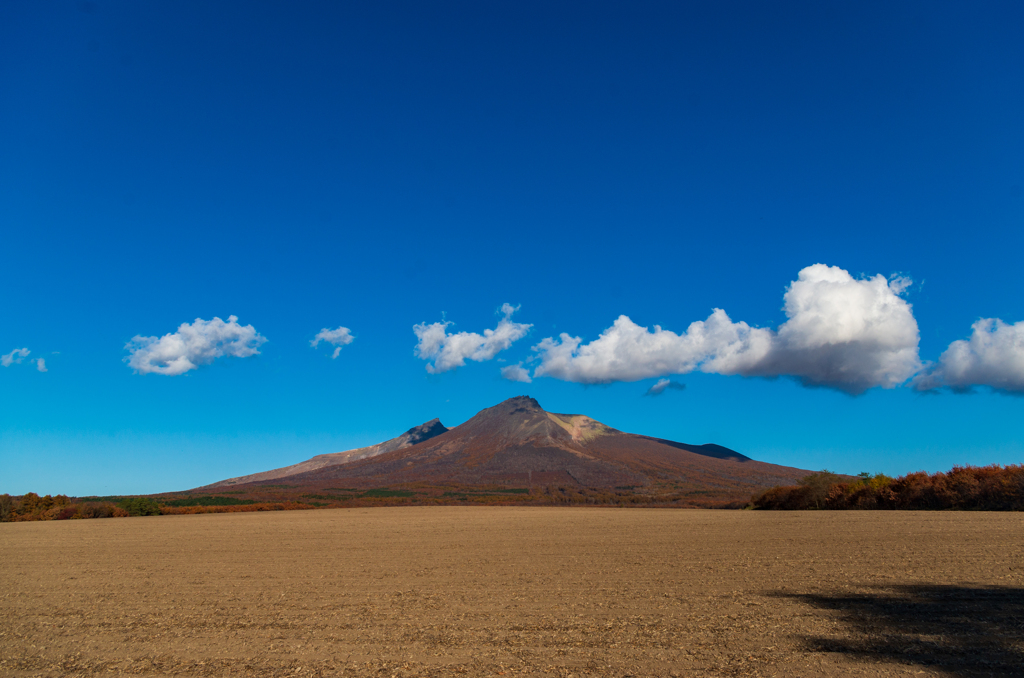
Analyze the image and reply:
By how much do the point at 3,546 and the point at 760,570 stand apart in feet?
128

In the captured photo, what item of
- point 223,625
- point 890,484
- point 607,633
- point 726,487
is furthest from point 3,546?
point 726,487

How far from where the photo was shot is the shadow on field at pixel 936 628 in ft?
26.7

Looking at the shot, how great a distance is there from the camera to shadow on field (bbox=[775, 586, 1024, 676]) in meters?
8.12

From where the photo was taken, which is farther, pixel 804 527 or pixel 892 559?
pixel 804 527

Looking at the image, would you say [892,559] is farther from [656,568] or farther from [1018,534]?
[1018,534]

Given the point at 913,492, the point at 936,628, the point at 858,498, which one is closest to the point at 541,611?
the point at 936,628

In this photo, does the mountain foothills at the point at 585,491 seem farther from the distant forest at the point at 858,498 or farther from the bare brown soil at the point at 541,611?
the bare brown soil at the point at 541,611

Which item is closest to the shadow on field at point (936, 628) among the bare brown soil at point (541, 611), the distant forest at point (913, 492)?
the bare brown soil at point (541, 611)

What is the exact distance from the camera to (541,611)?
39.9ft

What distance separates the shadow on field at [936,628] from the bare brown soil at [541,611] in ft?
0.16

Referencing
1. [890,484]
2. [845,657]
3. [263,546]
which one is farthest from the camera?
[890,484]

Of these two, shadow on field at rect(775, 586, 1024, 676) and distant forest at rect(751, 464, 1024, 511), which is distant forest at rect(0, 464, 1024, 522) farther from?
shadow on field at rect(775, 586, 1024, 676)

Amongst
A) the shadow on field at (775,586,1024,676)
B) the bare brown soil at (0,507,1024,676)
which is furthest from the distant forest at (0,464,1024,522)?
the shadow on field at (775,586,1024,676)

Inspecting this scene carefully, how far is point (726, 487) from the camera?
162125 mm
